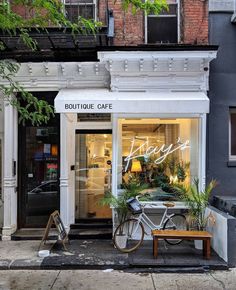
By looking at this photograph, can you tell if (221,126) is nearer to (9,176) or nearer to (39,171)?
(39,171)

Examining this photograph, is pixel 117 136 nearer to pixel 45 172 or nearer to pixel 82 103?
pixel 82 103

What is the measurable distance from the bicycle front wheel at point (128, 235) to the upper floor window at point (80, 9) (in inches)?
199

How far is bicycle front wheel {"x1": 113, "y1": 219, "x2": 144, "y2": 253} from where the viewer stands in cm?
845

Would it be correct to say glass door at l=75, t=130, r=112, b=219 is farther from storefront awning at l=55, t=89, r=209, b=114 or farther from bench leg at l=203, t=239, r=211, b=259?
bench leg at l=203, t=239, r=211, b=259

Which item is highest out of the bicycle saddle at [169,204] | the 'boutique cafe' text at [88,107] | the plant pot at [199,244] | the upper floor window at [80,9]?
the upper floor window at [80,9]

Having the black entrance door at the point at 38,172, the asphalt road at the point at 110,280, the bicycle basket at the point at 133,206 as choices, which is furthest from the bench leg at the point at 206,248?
the black entrance door at the point at 38,172

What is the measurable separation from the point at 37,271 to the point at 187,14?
6.65 metres

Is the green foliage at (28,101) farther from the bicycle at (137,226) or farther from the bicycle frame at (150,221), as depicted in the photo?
the bicycle frame at (150,221)

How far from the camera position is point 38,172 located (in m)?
10.1

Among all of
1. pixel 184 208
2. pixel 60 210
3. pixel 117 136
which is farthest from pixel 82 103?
pixel 184 208

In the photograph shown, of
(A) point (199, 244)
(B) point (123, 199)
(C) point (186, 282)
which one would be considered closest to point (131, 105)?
(B) point (123, 199)

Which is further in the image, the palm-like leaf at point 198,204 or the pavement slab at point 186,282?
the palm-like leaf at point 198,204

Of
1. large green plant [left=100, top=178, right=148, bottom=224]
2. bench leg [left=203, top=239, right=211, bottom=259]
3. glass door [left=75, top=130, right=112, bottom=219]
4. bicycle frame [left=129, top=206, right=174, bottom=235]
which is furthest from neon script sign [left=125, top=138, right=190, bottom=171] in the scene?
bench leg [left=203, top=239, right=211, bottom=259]

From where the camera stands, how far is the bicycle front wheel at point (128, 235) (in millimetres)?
8453
